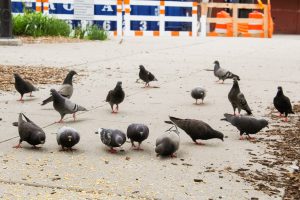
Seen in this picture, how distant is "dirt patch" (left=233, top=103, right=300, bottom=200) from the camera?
462cm

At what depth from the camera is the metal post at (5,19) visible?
1611 cm

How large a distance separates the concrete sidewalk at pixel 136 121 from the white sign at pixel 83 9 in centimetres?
596

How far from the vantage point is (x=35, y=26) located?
63.7ft

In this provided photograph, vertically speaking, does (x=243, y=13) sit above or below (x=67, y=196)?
above

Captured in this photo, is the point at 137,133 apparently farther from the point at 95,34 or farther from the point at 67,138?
the point at 95,34

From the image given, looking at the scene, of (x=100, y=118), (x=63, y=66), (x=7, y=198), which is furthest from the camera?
(x=63, y=66)

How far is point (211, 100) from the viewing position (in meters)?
8.78

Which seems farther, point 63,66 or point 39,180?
point 63,66

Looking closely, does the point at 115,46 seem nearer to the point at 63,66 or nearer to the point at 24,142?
the point at 63,66

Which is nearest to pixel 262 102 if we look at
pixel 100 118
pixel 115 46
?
pixel 100 118

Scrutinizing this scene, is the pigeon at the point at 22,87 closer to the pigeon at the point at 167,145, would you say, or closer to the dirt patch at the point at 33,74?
the dirt patch at the point at 33,74

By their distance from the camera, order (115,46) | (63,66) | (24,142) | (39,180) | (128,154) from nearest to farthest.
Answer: (39,180), (128,154), (24,142), (63,66), (115,46)

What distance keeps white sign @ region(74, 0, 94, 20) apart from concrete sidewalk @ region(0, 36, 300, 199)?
235 inches

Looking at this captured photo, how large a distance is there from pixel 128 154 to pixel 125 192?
110cm
